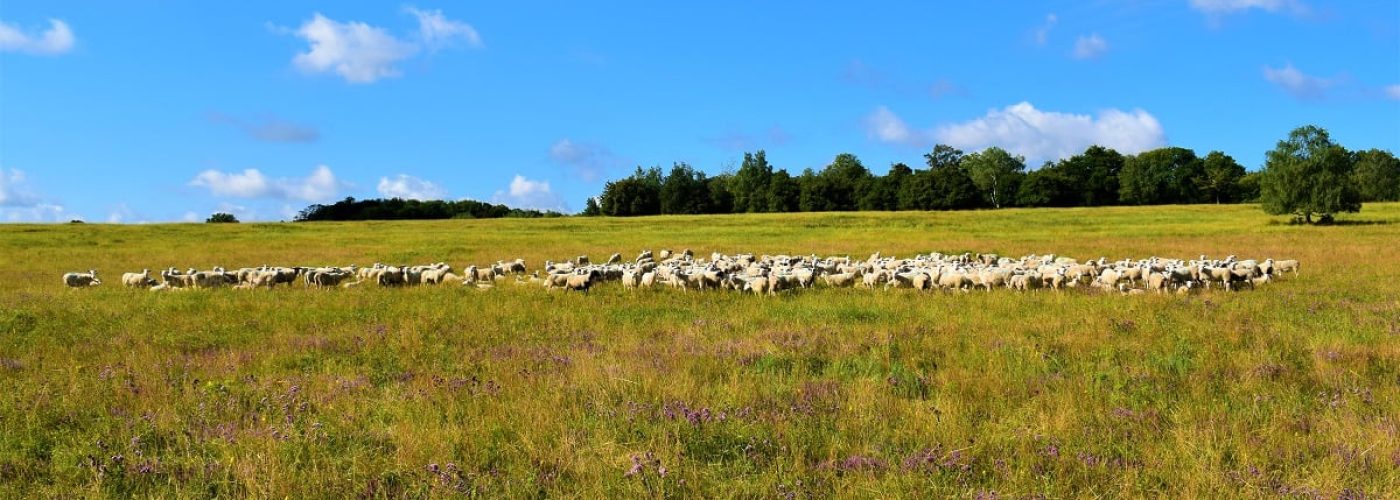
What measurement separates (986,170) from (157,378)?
149m

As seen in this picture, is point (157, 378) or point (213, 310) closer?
point (157, 378)

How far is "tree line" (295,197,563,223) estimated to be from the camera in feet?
342

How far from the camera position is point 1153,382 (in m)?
8.34

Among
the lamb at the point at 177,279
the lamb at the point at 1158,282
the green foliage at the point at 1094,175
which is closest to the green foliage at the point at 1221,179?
the green foliage at the point at 1094,175

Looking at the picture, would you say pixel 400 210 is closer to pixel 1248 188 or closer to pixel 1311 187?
pixel 1311 187

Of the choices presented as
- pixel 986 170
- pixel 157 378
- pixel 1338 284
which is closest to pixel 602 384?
pixel 157 378

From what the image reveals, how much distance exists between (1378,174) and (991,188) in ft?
239

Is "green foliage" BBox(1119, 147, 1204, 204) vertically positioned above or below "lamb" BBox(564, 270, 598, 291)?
above

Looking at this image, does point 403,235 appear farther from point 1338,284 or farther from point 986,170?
point 986,170

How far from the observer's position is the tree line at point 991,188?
392 feet

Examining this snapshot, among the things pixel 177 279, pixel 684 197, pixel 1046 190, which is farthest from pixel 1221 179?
pixel 177 279

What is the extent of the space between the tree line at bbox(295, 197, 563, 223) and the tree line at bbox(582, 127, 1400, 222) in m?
19.5

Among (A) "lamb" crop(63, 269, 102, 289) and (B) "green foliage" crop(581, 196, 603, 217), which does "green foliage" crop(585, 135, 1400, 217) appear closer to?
(B) "green foliage" crop(581, 196, 603, 217)

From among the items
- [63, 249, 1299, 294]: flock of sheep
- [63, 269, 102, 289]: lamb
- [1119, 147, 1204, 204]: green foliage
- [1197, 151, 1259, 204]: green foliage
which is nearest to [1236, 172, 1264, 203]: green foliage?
[1197, 151, 1259, 204]: green foliage
